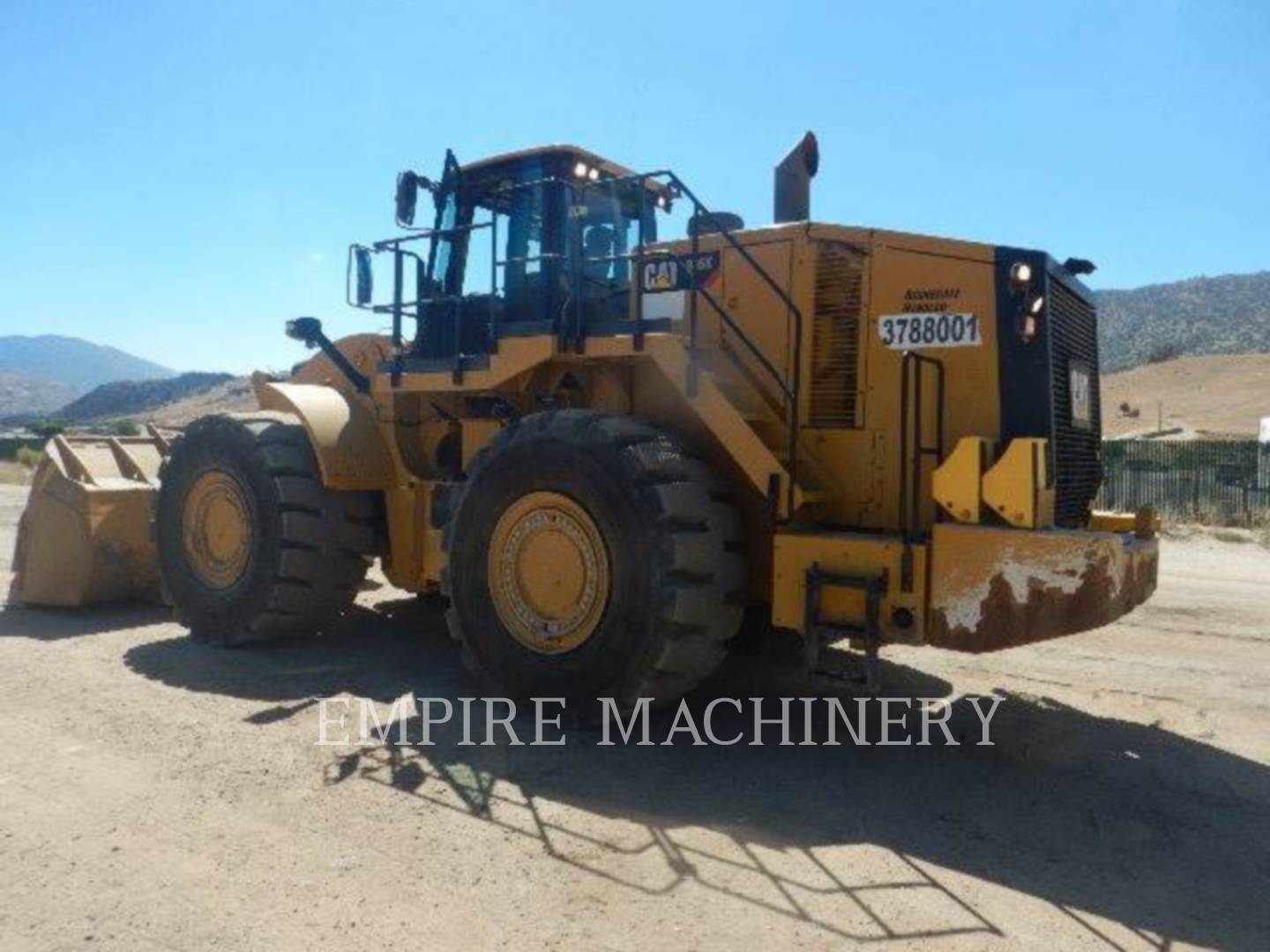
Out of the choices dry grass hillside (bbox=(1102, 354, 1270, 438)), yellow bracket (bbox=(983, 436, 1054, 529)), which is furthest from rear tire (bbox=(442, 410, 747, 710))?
dry grass hillside (bbox=(1102, 354, 1270, 438))

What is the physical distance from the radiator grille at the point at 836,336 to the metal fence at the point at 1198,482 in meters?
15.1

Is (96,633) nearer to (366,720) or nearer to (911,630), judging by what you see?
(366,720)

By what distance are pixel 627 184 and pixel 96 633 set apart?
5054mm

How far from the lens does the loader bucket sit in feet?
26.2

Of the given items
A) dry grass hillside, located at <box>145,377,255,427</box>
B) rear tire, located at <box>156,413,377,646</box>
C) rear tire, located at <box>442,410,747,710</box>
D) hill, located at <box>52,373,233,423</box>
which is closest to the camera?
rear tire, located at <box>442,410,747,710</box>

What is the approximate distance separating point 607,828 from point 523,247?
4132mm

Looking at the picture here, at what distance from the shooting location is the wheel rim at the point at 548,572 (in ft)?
17.3

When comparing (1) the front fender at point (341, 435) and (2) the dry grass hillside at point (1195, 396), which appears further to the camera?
(2) the dry grass hillside at point (1195, 396)

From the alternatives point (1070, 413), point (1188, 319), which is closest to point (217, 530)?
point (1070, 413)

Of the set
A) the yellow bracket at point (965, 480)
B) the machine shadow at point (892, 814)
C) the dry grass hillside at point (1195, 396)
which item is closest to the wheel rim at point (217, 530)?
the machine shadow at point (892, 814)

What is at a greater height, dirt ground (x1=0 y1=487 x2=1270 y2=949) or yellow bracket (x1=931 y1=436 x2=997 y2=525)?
yellow bracket (x1=931 y1=436 x2=997 y2=525)

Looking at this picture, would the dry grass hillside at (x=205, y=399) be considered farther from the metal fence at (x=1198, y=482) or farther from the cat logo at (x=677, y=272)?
the cat logo at (x=677, y=272)

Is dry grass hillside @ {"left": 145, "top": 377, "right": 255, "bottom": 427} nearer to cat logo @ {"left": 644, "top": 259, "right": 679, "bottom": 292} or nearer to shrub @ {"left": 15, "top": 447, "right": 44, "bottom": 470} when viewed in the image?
shrub @ {"left": 15, "top": 447, "right": 44, "bottom": 470}

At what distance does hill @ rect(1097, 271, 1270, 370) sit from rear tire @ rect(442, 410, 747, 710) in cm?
7836
